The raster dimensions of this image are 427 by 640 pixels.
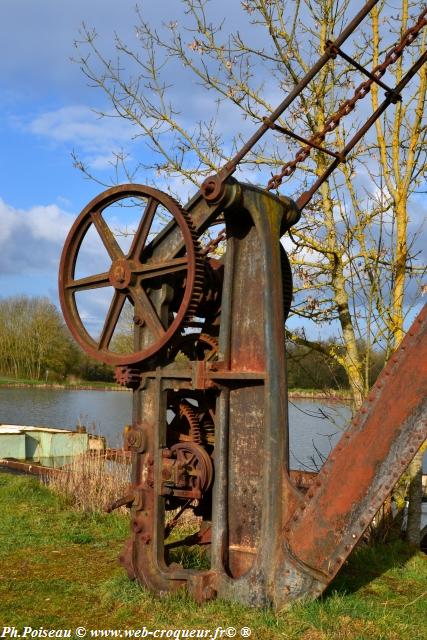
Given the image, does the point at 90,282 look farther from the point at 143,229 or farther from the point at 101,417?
the point at 101,417

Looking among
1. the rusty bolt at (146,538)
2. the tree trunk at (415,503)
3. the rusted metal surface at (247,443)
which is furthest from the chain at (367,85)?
the tree trunk at (415,503)

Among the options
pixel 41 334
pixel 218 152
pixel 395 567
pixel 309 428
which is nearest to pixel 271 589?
pixel 395 567

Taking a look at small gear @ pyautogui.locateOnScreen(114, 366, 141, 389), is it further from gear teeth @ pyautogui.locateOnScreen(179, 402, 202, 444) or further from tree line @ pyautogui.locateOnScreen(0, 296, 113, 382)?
tree line @ pyautogui.locateOnScreen(0, 296, 113, 382)

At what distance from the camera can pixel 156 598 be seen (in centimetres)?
492

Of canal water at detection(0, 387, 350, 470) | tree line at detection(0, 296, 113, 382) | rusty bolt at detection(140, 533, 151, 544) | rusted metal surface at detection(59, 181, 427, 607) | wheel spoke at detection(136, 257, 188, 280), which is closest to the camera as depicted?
rusted metal surface at detection(59, 181, 427, 607)

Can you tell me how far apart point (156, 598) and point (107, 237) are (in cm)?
265

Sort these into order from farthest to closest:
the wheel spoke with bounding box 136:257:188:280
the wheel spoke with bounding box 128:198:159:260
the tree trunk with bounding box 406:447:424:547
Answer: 1. the tree trunk with bounding box 406:447:424:547
2. the wheel spoke with bounding box 128:198:159:260
3. the wheel spoke with bounding box 136:257:188:280

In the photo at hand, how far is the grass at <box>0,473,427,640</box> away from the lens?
4369 mm

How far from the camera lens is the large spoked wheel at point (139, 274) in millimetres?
4906

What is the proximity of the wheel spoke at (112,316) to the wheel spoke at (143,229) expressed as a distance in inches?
13.1

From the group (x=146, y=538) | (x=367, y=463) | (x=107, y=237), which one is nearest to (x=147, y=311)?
(x=107, y=237)

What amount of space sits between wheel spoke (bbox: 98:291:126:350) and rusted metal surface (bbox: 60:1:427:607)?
0.01m

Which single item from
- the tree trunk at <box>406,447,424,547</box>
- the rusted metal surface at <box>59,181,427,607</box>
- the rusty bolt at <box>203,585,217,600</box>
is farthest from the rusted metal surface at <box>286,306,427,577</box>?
the tree trunk at <box>406,447,424,547</box>

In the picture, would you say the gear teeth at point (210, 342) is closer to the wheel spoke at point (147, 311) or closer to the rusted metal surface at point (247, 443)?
the rusted metal surface at point (247, 443)
